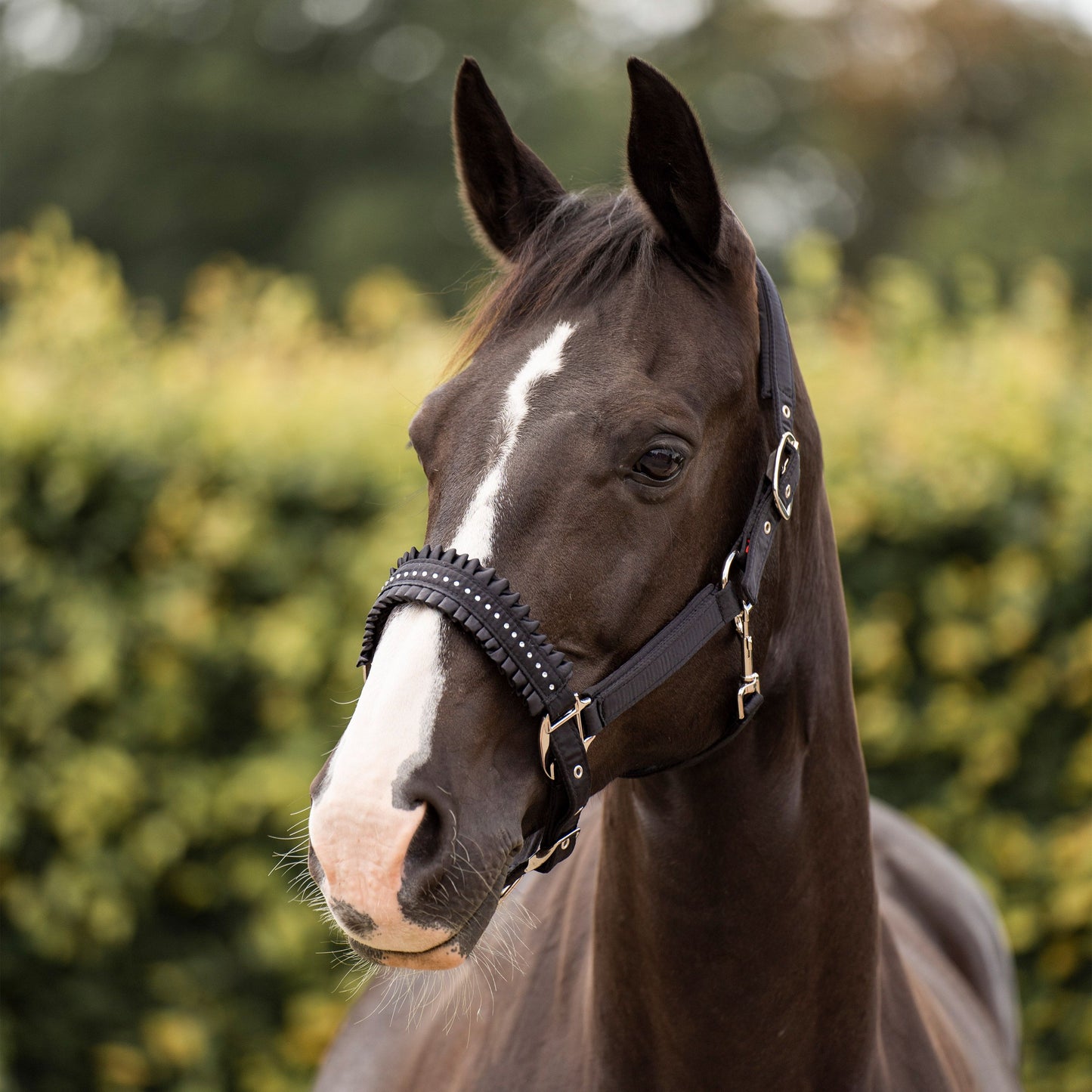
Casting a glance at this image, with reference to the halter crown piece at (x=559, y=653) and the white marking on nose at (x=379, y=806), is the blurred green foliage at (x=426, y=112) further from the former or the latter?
the white marking on nose at (x=379, y=806)

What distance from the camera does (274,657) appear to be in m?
4.24

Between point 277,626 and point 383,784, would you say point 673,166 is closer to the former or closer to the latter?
point 383,784

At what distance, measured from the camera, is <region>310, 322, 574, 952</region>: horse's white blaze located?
133 cm

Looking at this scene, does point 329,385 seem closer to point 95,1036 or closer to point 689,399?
point 95,1036

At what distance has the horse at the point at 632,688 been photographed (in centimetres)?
141

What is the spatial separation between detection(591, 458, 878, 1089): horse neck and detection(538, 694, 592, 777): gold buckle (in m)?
0.34

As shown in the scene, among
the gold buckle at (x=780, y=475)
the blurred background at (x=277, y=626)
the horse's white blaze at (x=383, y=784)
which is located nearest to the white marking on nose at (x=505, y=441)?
the horse's white blaze at (x=383, y=784)

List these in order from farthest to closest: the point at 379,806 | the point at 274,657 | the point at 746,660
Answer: the point at 274,657 < the point at 746,660 < the point at 379,806

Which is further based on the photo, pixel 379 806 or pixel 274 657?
pixel 274 657

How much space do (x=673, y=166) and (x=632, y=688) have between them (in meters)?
0.76

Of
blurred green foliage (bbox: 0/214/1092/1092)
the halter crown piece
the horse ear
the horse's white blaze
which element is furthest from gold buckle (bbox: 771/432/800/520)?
blurred green foliage (bbox: 0/214/1092/1092)

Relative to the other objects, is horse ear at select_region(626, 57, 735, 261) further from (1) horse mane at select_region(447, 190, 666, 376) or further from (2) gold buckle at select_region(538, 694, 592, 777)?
(2) gold buckle at select_region(538, 694, 592, 777)

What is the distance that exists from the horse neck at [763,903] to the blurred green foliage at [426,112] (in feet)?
69.2

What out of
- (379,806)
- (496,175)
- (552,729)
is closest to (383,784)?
(379,806)
